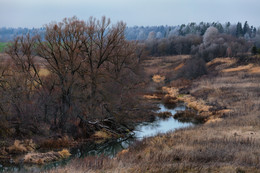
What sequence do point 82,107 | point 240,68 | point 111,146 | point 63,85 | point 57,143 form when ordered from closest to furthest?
1. point 57,143
2. point 111,146
3. point 63,85
4. point 82,107
5. point 240,68

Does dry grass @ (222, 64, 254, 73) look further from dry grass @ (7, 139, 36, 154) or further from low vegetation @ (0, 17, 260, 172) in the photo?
dry grass @ (7, 139, 36, 154)

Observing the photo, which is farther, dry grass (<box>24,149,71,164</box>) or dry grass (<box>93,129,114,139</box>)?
dry grass (<box>93,129,114,139</box>)

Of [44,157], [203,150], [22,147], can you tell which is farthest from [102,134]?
[203,150]

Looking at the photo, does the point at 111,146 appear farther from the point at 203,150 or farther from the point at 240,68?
the point at 240,68

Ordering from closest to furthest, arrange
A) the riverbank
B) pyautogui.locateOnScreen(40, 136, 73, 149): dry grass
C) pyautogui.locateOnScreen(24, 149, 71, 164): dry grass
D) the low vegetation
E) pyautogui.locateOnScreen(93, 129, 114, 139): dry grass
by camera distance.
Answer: the riverbank < the low vegetation < pyautogui.locateOnScreen(24, 149, 71, 164): dry grass < pyautogui.locateOnScreen(40, 136, 73, 149): dry grass < pyautogui.locateOnScreen(93, 129, 114, 139): dry grass

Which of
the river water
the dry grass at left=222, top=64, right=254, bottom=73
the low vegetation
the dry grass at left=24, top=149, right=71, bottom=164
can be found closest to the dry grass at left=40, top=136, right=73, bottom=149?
the low vegetation

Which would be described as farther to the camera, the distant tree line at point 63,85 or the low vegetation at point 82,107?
the distant tree line at point 63,85

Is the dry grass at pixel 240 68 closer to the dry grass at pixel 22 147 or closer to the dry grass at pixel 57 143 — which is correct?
the dry grass at pixel 57 143

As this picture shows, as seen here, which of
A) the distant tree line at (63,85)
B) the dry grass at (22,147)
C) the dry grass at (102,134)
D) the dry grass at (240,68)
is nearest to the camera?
the dry grass at (22,147)

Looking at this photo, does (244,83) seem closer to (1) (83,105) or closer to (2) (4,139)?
(1) (83,105)

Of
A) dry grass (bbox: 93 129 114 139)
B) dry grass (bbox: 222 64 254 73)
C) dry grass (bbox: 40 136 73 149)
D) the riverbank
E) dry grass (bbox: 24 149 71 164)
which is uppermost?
the riverbank

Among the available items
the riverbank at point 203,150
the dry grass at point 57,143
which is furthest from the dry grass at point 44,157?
the riverbank at point 203,150

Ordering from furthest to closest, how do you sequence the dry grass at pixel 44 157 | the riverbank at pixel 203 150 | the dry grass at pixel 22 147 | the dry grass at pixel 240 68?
the dry grass at pixel 240 68
the dry grass at pixel 22 147
the dry grass at pixel 44 157
the riverbank at pixel 203 150

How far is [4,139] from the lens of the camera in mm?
17484
